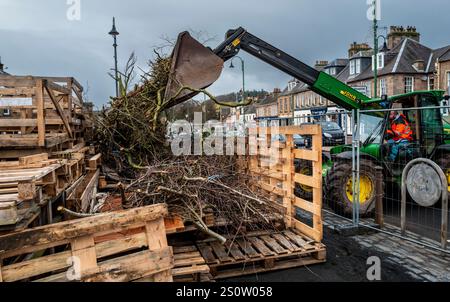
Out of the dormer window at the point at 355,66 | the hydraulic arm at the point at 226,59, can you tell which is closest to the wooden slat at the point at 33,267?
the hydraulic arm at the point at 226,59

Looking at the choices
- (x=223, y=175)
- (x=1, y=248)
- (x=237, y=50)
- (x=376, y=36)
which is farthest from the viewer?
(x=376, y=36)

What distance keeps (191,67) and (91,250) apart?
4216mm

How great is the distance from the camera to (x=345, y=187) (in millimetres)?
7113

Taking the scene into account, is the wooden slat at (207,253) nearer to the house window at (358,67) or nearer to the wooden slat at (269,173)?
the wooden slat at (269,173)

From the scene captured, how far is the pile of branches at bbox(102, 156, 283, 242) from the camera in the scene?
4766 mm

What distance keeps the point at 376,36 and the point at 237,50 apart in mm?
12027

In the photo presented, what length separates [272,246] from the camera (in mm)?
4918

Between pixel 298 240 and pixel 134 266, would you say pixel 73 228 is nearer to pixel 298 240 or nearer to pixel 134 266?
pixel 134 266

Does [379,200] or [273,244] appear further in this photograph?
[379,200]

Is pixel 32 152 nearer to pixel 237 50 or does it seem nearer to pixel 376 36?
pixel 237 50

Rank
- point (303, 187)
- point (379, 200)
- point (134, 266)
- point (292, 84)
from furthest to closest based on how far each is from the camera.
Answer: point (292, 84) < point (303, 187) < point (379, 200) < point (134, 266)

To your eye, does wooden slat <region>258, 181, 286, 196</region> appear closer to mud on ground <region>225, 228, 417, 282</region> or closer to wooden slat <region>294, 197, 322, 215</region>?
wooden slat <region>294, 197, 322, 215</region>

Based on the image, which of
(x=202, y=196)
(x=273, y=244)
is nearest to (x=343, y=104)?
(x=273, y=244)
